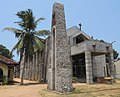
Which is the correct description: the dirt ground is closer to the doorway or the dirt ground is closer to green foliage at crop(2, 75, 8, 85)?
green foliage at crop(2, 75, 8, 85)

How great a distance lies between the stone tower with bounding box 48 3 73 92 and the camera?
44.4 feet

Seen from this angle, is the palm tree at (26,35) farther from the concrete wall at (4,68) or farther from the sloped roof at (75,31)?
the sloped roof at (75,31)

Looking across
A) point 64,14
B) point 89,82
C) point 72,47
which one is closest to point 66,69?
point 64,14

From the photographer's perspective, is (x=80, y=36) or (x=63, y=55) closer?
(x=63, y=55)

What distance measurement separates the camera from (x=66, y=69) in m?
13.9

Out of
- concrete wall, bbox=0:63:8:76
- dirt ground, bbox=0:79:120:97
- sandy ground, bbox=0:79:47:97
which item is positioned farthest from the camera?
concrete wall, bbox=0:63:8:76

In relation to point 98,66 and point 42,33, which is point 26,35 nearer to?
point 42,33

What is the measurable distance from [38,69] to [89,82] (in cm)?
1349

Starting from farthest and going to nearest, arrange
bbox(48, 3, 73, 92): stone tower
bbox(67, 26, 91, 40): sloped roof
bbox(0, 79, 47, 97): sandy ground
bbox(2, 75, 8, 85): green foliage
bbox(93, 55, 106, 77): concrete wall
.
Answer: bbox(67, 26, 91, 40): sloped roof
bbox(93, 55, 106, 77): concrete wall
bbox(2, 75, 8, 85): green foliage
bbox(48, 3, 73, 92): stone tower
bbox(0, 79, 47, 97): sandy ground

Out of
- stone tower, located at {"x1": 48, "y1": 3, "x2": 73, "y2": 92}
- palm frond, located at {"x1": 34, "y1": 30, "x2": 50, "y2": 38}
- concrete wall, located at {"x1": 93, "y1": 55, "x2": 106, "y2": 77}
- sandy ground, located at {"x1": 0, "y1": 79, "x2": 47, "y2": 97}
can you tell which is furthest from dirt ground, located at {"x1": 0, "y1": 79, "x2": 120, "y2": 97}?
palm frond, located at {"x1": 34, "y1": 30, "x2": 50, "y2": 38}

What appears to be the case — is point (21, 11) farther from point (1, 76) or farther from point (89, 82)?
point (89, 82)

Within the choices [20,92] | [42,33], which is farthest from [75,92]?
[42,33]

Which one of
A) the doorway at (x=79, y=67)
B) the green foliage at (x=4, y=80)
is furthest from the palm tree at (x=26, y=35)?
the doorway at (x=79, y=67)

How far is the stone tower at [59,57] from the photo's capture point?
13531 millimetres
